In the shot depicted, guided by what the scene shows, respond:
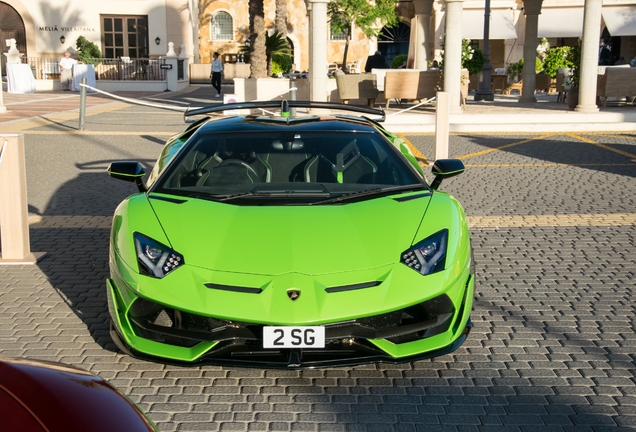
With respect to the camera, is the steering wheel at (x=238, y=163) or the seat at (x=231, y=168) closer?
the seat at (x=231, y=168)

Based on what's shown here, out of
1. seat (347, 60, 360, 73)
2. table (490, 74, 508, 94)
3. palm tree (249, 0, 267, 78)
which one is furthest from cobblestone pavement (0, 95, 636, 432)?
seat (347, 60, 360, 73)

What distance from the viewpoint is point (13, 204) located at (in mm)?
7266

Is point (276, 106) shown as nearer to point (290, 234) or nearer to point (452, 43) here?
point (290, 234)

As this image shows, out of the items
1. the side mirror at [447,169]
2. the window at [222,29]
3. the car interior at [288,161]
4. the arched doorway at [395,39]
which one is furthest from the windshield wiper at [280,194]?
the arched doorway at [395,39]

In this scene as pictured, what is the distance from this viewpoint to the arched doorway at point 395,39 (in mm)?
61169

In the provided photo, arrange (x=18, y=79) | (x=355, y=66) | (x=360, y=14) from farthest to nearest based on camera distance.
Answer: (x=355, y=66) → (x=360, y=14) → (x=18, y=79)

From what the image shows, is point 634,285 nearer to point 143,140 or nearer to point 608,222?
point 608,222

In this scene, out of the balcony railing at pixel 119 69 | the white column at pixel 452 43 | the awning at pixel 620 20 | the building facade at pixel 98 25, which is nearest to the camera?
the white column at pixel 452 43

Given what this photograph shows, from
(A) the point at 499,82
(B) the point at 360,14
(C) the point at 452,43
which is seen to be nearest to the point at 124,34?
(B) the point at 360,14

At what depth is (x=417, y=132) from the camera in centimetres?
1839

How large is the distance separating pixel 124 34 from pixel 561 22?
2374cm

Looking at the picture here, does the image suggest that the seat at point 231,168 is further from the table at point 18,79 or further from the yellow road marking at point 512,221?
the table at point 18,79

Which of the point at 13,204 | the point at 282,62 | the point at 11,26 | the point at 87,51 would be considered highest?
the point at 11,26

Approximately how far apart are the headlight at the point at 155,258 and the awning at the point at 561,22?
137 ft
